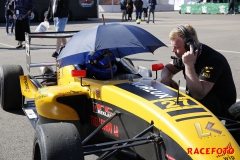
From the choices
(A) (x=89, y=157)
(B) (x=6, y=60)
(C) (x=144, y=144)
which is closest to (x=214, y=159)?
(C) (x=144, y=144)

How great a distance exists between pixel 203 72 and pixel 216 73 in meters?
0.12

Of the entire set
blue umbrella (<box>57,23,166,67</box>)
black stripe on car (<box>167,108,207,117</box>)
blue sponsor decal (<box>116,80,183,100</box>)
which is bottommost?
black stripe on car (<box>167,108,207,117</box>)

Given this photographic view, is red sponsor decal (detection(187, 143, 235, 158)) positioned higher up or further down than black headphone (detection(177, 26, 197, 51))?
further down

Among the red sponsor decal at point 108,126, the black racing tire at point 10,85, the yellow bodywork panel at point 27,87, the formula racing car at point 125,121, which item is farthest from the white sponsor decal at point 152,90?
the black racing tire at point 10,85

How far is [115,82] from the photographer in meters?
4.30

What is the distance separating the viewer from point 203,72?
13.7 ft

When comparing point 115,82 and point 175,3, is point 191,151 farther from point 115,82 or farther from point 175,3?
point 175,3

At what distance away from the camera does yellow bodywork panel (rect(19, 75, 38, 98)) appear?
18.6ft

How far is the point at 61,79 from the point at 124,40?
1236 mm

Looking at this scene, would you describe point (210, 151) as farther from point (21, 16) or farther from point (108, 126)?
point (21, 16)

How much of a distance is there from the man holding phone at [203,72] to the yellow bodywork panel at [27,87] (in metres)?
2.19

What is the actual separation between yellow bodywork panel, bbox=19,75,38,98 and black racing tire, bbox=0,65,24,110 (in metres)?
0.16

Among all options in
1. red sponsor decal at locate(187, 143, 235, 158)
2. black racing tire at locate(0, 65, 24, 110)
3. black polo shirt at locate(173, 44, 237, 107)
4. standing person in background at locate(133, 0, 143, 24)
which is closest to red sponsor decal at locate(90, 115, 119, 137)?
black polo shirt at locate(173, 44, 237, 107)

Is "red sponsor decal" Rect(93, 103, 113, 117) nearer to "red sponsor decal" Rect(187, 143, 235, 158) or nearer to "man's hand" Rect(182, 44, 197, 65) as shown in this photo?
"man's hand" Rect(182, 44, 197, 65)
